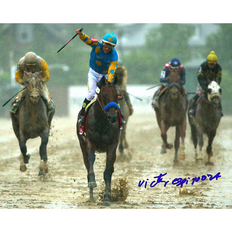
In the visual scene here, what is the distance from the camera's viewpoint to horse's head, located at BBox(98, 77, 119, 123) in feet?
21.2

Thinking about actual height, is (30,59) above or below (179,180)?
above

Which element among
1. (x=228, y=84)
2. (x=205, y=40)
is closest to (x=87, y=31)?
(x=205, y=40)

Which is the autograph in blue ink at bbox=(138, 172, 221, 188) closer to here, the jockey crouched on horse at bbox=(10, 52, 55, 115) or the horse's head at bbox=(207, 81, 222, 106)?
the horse's head at bbox=(207, 81, 222, 106)

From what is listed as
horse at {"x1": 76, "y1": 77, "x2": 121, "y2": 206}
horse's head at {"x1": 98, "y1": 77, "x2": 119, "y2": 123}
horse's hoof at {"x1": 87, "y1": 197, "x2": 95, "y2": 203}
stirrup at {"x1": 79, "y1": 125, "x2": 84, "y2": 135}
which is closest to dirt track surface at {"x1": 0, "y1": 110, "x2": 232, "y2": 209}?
horse's hoof at {"x1": 87, "y1": 197, "x2": 95, "y2": 203}

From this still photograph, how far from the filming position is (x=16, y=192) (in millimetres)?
8336

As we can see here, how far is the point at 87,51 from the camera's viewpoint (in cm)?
3825

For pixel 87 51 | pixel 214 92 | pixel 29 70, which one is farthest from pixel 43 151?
pixel 87 51

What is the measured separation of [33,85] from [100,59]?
1.99m

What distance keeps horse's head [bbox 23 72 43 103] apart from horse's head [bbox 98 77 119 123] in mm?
2460

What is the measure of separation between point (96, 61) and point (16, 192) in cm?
275

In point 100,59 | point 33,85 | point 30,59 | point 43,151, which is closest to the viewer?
point 100,59

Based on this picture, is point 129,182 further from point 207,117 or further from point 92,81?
point 207,117

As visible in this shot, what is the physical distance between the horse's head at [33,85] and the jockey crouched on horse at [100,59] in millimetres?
1562

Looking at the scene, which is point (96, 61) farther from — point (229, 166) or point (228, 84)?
point (228, 84)
